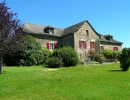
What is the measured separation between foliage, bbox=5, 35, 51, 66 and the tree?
9.12 metres

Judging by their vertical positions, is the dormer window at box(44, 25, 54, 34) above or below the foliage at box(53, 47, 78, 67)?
above

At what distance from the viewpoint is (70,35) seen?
116ft

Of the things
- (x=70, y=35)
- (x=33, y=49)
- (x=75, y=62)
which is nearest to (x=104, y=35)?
(x=70, y=35)

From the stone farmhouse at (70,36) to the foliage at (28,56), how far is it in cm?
551

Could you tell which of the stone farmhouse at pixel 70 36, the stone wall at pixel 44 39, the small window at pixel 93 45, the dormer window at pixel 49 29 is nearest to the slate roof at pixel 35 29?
the stone farmhouse at pixel 70 36

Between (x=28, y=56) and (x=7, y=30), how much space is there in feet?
36.0

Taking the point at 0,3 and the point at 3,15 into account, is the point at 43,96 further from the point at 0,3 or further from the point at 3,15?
the point at 0,3

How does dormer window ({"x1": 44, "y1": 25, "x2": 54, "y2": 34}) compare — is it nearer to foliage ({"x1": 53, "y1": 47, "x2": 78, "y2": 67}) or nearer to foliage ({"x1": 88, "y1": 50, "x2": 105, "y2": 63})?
foliage ({"x1": 88, "y1": 50, "x2": 105, "y2": 63})

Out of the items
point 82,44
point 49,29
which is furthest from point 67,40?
point 49,29

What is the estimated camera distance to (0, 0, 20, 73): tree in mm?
15734

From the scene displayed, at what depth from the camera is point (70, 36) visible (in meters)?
35.2

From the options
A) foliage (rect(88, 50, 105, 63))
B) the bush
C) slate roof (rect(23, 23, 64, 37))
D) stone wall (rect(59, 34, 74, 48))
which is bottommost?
the bush

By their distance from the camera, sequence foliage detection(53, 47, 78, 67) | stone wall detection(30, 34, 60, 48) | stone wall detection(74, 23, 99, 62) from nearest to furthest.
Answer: foliage detection(53, 47, 78, 67) < stone wall detection(30, 34, 60, 48) < stone wall detection(74, 23, 99, 62)

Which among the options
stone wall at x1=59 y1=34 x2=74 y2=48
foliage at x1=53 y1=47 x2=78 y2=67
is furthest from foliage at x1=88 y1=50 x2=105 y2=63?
foliage at x1=53 y1=47 x2=78 y2=67
